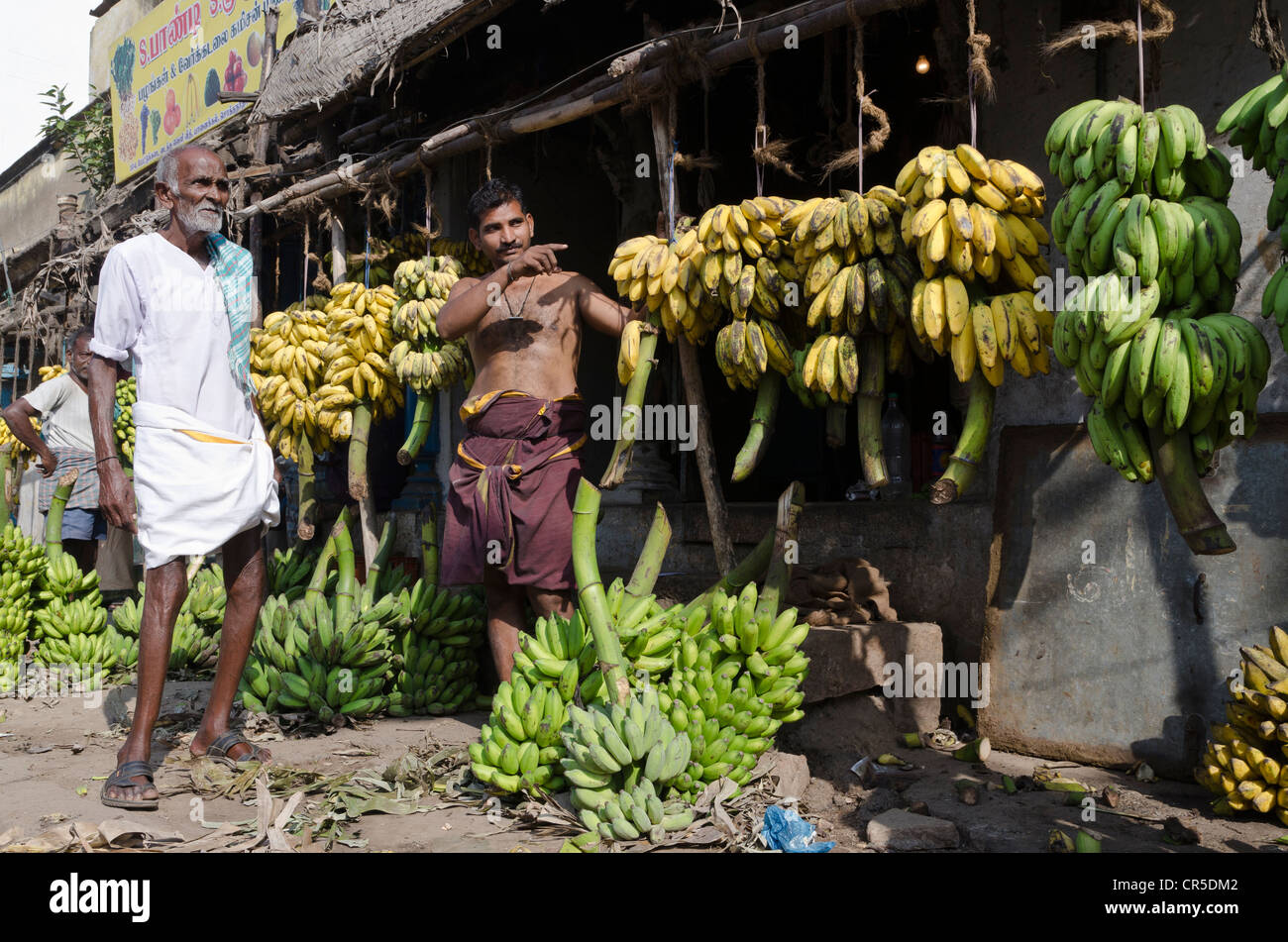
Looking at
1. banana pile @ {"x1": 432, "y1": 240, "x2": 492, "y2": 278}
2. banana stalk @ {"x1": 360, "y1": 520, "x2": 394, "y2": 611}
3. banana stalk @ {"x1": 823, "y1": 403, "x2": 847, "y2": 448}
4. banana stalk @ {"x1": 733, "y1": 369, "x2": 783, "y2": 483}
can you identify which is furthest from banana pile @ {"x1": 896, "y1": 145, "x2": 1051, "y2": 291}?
banana pile @ {"x1": 432, "y1": 240, "x2": 492, "y2": 278}

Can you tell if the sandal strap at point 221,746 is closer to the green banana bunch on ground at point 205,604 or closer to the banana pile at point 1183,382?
the green banana bunch on ground at point 205,604

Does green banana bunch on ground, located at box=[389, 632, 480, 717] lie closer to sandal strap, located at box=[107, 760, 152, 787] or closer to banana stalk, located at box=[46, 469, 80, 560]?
sandal strap, located at box=[107, 760, 152, 787]

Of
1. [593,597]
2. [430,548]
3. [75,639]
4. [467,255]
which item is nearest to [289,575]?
[75,639]

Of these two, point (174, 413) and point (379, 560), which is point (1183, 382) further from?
point (379, 560)

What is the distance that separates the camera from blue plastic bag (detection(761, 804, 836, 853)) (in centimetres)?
277

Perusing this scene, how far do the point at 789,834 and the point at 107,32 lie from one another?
14.6 m

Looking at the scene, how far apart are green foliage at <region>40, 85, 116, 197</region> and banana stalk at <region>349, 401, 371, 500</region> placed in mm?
8838

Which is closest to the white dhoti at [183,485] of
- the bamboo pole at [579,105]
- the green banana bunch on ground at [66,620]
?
the bamboo pole at [579,105]

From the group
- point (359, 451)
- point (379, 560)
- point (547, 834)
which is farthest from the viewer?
point (359, 451)

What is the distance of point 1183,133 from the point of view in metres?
2.80

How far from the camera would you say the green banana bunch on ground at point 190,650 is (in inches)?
229

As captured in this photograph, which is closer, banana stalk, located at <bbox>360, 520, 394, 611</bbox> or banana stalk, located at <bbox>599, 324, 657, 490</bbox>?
banana stalk, located at <bbox>599, 324, 657, 490</bbox>

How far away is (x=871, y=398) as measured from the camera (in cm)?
351
